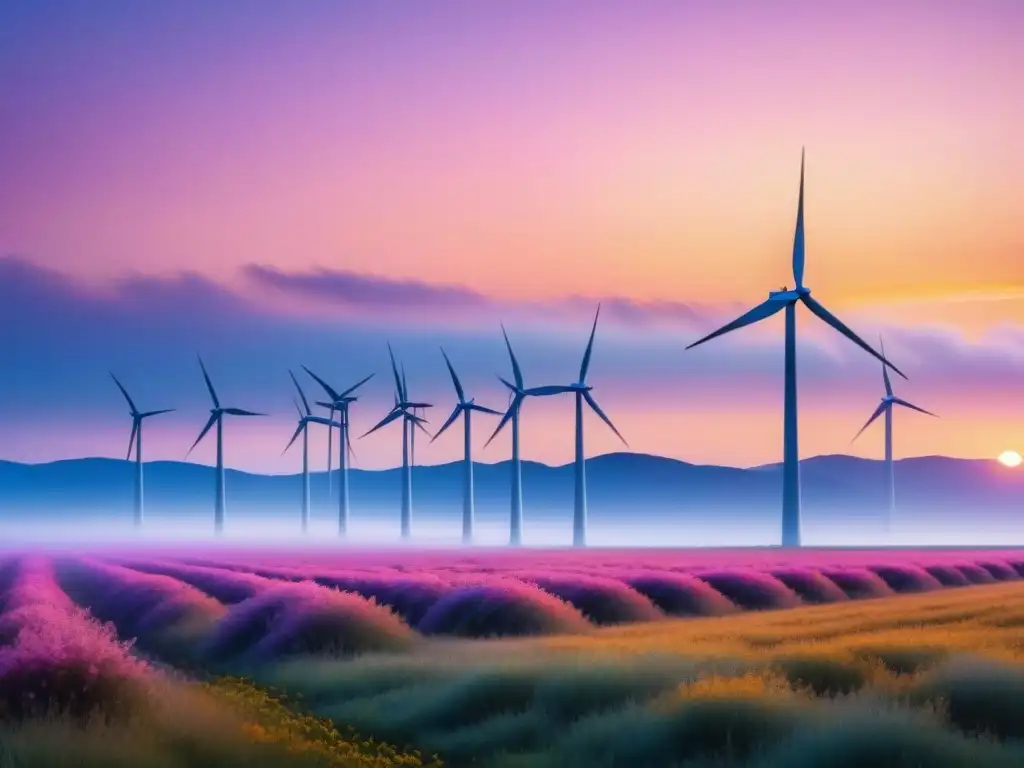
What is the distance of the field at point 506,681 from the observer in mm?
17516

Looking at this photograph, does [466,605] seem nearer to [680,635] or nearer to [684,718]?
[680,635]

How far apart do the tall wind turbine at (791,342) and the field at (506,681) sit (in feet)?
132

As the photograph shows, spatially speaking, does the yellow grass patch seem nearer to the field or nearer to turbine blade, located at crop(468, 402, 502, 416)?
the field

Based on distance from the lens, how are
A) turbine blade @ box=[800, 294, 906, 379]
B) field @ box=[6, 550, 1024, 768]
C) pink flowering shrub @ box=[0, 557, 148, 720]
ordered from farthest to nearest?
1. turbine blade @ box=[800, 294, 906, 379]
2. pink flowering shrub @ box=[0, 557, 148, 720]
3. field @ box=[6, 550, 1024, 768]

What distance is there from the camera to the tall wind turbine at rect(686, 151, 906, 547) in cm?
8450

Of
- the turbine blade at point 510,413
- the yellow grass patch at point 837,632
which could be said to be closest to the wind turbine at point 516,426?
the turbine blade at point 510,413

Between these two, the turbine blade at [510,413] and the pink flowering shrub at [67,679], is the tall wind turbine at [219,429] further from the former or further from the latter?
the pink flowering shrub at [67,679]

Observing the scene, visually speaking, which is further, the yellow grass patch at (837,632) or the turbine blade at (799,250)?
the turbine blade at (799,250)

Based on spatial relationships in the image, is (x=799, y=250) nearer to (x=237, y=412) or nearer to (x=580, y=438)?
(x=580, y=438)

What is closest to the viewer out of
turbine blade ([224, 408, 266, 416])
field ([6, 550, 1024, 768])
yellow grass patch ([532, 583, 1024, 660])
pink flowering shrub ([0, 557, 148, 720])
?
field ([6, 550, 1024, 768])

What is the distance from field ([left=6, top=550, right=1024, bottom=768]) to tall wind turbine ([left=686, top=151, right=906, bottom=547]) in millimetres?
40119

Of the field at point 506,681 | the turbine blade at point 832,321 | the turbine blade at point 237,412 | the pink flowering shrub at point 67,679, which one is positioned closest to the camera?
the field at point 506,681

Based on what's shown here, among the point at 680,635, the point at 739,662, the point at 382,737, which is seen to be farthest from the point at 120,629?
the point at 739,662

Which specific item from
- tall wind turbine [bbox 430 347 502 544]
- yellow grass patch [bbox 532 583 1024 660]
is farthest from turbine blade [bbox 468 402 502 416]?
yellow grass patch [bbox 532 583 1024 660]
